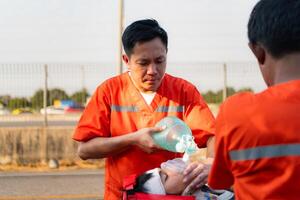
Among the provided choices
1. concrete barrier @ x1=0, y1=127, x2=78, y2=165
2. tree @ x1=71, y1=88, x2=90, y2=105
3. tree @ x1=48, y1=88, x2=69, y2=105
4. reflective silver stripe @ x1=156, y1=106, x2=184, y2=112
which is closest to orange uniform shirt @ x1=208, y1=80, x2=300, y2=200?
reflective silver stripe @ x1=156, y1=106, x2=184, y2=112

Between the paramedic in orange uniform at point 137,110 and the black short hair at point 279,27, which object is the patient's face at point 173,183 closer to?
the paramedic in orange uniform at point 137,110

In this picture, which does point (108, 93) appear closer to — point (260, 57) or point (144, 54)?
point (144, 54)

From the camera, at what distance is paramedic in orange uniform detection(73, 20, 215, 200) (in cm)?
322

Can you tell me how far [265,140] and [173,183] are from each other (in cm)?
105

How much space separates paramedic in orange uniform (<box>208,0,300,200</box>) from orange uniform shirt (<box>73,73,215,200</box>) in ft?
4.41

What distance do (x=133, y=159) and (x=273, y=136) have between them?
1.52 metres

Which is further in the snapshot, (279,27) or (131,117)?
(131,117)

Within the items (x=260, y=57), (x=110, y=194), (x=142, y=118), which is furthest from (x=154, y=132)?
(x=260, y=57)

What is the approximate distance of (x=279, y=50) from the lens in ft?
6.12

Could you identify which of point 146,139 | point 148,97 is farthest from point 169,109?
point 146,139

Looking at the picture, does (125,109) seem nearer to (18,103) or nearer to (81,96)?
(18,103)

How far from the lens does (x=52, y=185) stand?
383 inches

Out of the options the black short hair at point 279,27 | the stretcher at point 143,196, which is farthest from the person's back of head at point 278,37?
the stretcher at point 143,196

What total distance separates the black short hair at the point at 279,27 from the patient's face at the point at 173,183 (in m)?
1.07
